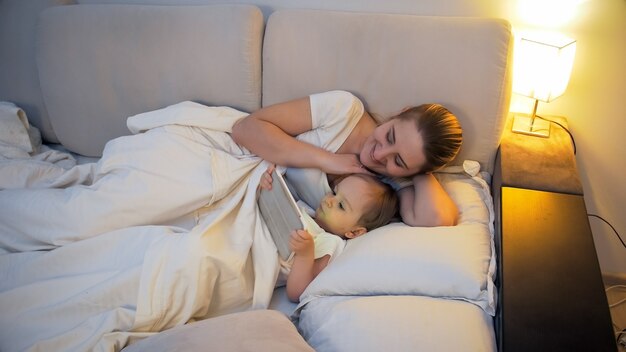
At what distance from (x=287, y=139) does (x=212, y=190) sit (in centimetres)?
29

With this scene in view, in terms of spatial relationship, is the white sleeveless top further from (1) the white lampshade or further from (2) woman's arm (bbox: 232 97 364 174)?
(1) the white lampshade

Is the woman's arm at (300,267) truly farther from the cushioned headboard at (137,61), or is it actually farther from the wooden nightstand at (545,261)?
the cushioned headboard at (137,61)

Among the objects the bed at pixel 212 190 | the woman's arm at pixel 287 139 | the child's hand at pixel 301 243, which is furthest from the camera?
the woman's arm at pixel 287 139

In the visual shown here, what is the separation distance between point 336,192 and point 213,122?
19.4 inches

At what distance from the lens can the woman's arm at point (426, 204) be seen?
1.31m

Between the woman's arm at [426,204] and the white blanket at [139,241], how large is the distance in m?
0.43

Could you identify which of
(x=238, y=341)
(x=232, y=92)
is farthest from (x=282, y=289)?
(x=232, y=92)

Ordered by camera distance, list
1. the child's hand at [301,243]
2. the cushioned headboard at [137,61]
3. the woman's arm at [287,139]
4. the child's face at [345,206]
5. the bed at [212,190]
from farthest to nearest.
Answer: the cushioned headboard at [137,61] < the woman's arm at [287,139] < the child's face at [345,206] < the child's hand at [301,243] < the bed at [212,190]

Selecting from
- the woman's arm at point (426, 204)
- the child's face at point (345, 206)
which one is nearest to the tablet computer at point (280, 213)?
the child's face at point (345, 206)

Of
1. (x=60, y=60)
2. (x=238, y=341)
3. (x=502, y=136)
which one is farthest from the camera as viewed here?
(x=60, y=60)

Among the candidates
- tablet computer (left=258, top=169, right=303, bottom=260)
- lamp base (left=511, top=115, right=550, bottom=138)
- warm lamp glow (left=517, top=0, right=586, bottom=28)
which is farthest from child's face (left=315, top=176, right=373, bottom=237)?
warm lamp glow (left=517, top=0, right=586, bottom=28)

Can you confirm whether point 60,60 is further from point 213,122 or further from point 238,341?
point 238,341

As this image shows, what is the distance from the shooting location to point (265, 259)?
4.25 ft

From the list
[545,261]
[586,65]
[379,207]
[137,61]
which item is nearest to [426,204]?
[379,207]
